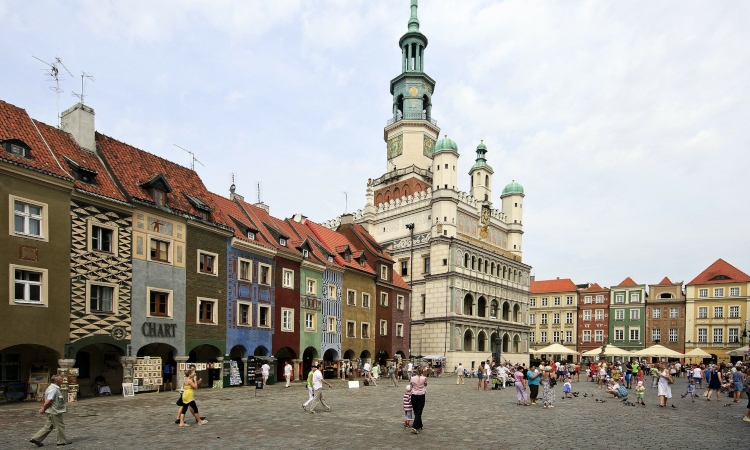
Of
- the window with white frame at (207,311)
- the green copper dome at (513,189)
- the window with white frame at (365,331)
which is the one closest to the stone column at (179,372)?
the window with white frame at (207,311)

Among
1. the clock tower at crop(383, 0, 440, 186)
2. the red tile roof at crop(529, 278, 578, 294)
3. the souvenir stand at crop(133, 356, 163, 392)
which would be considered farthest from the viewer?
the red tile roof at crop(529, 278, 578, 294)

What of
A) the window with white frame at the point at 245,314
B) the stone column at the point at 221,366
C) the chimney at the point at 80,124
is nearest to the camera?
the chimney at the point at 80,124

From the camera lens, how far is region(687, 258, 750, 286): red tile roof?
257 ft

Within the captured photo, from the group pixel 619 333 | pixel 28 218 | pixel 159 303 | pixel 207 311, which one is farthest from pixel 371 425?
pixel 619 333

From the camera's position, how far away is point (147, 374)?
2783cm

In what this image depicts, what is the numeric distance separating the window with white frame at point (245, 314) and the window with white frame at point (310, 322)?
19.7 feet

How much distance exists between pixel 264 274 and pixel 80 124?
540 inches

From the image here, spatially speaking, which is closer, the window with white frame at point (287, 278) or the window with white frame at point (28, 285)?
the window with white frame at point (28, 285)

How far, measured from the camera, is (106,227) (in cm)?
2656

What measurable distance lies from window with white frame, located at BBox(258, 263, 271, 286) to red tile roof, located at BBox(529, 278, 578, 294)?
64837 millimetres

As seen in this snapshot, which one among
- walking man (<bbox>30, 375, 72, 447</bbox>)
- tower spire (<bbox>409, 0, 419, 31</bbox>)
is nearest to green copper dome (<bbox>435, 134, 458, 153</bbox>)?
tower spire (<bbox>409, 0, 419, 31</bbox>)

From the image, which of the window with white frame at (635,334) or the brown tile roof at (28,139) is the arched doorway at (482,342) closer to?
the window with white frame at (635,334)

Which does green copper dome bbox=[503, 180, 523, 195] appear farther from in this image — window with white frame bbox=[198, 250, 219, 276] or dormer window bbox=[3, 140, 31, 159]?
dormer window bbox=[3, 140, 31, 159]

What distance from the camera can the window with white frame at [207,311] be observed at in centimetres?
3117
